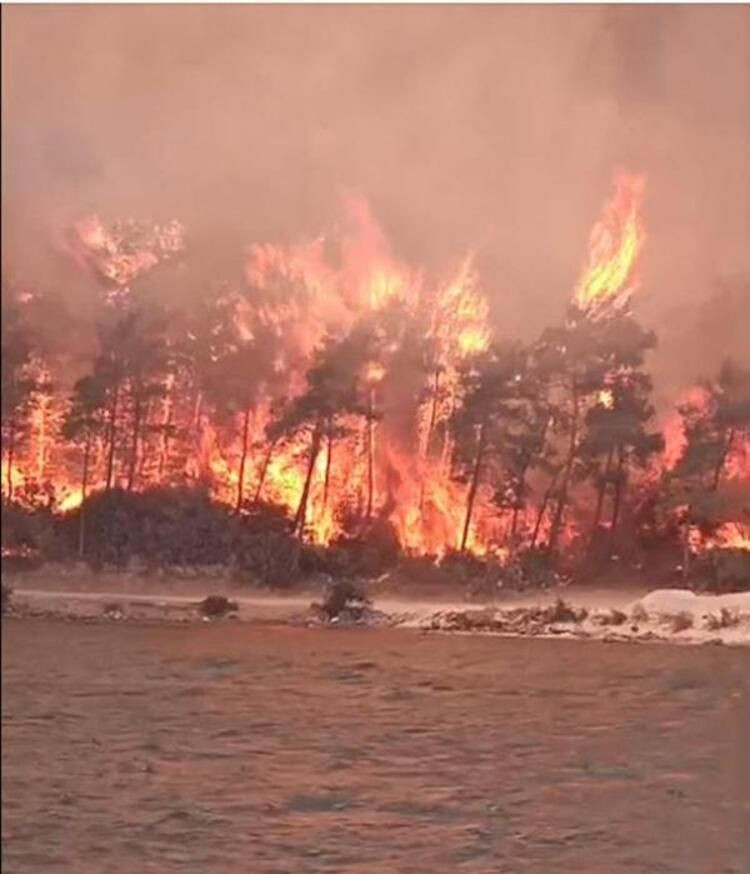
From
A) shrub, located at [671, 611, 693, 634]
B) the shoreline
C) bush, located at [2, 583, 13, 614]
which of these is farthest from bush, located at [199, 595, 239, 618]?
shrub, located at [671, 611, 693, 634]

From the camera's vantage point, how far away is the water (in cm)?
146

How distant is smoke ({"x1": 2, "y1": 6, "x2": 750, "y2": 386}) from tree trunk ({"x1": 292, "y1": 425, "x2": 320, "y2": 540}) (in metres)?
0.24

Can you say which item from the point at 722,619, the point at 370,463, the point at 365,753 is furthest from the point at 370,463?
the point at 722,619

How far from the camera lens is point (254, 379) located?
5.38ft

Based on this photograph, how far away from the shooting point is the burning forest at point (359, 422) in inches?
59.2

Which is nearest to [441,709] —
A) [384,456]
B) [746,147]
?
[384,456]

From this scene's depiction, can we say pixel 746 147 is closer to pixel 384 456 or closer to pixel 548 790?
pixel 384 456

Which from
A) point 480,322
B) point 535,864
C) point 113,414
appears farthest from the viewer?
point 113,414

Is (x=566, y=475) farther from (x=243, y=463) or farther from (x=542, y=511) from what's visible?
(x=243, y=463)

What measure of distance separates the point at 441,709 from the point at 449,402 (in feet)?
1.19

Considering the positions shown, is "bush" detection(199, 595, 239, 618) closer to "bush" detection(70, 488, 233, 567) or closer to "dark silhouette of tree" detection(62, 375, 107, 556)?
"bush" detection(70, 488, 233, 567)

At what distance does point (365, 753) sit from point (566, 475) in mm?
400

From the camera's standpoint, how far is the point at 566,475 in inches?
60.4

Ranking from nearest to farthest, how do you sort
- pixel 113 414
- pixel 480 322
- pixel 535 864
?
pixel 535 864 → pixel 480 322 → pixel 113 414
